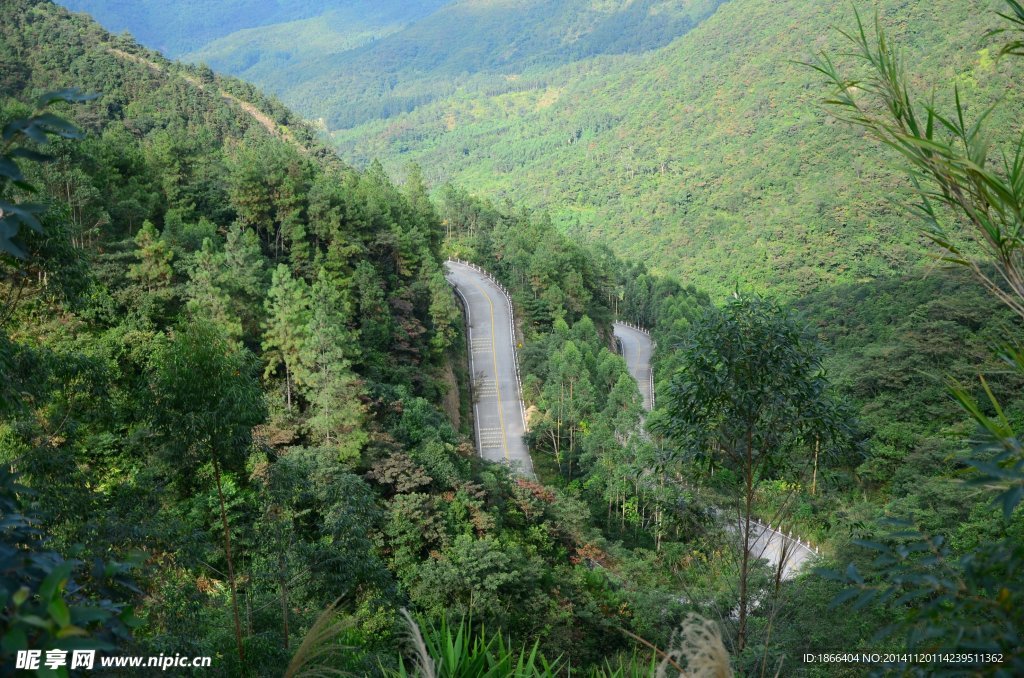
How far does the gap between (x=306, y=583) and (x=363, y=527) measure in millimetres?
954

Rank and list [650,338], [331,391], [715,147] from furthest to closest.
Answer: [715,147] < [650,338] < [331,391]

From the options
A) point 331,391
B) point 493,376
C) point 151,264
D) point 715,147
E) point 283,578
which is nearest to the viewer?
point 283,578

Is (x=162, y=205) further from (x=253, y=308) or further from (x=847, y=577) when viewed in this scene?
(x=847, y=577)

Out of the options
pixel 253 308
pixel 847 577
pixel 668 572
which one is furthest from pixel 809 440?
pixel 253 308

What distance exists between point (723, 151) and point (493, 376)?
66626 millimetres

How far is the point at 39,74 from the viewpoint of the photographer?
98.0 ft

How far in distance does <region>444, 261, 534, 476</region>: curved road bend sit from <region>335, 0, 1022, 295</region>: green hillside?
1905cm

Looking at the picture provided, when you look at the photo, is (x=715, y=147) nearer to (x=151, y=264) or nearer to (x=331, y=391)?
(x=331, y=391)

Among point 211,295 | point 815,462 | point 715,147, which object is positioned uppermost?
point 715,147

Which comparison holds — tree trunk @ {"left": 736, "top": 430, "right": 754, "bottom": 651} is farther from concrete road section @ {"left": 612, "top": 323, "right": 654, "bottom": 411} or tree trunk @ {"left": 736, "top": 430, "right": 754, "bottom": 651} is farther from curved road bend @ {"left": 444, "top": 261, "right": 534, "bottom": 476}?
concrete road section @ {"left": 612, "top": 323, "right": 654, "bottom": 411}

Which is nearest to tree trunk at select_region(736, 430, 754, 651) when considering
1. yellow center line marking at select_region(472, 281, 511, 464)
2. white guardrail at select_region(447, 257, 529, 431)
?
yellow center line marking at select_region(472, 281, 511, 464)

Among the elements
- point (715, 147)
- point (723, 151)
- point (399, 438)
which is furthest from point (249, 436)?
point (715, 147)

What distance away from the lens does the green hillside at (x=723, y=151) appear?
2281 inches

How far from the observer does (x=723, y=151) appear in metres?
84.9
